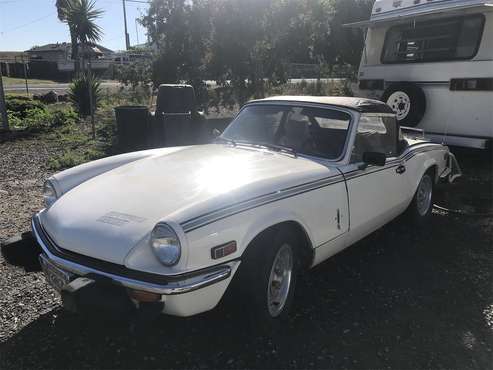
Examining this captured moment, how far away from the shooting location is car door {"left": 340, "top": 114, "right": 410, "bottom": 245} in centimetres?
362

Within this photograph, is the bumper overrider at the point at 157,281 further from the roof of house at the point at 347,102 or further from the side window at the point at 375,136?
the roof of house at the point at 347,102

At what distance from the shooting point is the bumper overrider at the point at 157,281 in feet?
7.74

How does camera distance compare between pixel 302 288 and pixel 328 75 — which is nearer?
pixel 302 288

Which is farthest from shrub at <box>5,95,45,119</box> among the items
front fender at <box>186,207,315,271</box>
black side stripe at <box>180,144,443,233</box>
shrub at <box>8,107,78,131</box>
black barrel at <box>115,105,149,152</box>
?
front fender at <box>186,207,315,271</box>

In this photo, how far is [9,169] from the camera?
727 centimetres

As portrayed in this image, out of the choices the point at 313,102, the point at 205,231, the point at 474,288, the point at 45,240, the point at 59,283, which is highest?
the point at 313,102

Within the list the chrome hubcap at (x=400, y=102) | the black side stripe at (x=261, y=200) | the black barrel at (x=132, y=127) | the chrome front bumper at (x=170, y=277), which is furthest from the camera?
the black barrel at (x=132, y=127)

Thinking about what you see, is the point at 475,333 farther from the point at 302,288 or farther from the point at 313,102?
the point at 313,102

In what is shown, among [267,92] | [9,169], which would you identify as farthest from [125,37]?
[9,169]

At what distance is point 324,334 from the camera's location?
2984 mm

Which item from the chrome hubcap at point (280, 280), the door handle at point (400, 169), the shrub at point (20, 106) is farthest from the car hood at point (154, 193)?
the shrub at point (20, 106)

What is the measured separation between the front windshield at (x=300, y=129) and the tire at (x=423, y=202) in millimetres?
1545

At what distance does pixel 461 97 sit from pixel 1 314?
266 inches

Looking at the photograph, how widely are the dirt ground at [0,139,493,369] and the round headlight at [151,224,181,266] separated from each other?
0.49m
